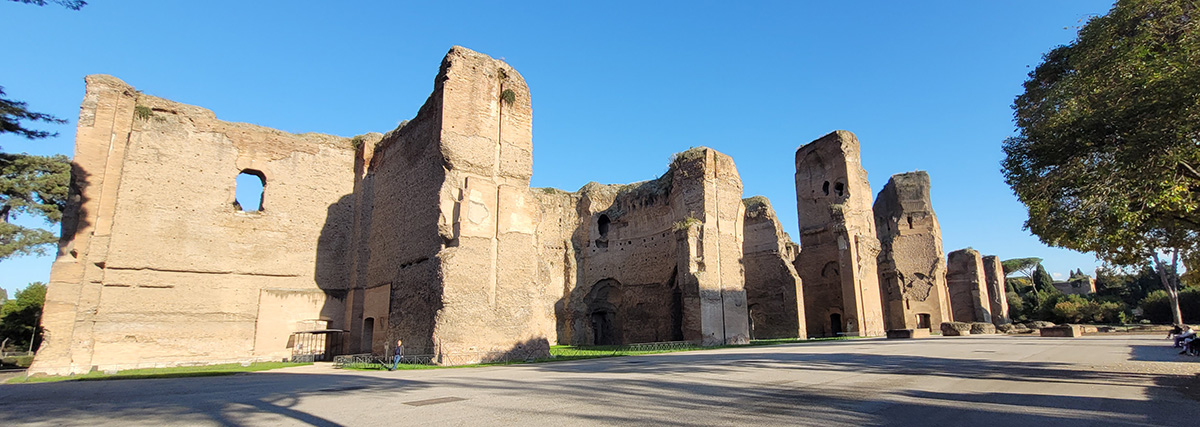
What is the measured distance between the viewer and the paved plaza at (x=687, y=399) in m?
4.85

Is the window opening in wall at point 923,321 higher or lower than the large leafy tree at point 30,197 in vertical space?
lower

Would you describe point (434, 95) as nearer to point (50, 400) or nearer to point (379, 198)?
point (379, 198)

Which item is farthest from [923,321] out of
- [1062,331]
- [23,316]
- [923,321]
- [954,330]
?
[23,316]

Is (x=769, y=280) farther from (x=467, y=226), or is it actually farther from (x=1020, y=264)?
(x=1020, y=264)

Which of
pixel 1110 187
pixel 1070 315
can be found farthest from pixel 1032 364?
pixel 1070 315

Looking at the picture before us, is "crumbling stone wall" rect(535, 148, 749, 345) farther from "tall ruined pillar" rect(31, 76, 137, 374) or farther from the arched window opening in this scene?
the arched window opening

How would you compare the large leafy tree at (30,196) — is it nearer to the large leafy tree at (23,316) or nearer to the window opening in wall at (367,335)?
the large leafy tree at (23,316)

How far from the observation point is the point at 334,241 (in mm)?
18031

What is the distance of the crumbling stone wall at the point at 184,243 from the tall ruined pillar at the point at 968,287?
35324 millimetres

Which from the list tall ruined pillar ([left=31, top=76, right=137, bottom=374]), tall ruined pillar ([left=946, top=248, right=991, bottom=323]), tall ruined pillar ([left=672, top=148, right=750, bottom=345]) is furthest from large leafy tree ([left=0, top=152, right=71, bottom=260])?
tall ruined pillar ([left=946, top=248, right=991, bottom=323])

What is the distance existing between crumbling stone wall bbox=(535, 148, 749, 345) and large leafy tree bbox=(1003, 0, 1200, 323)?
37.8ft

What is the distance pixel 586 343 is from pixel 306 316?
39.9 ft

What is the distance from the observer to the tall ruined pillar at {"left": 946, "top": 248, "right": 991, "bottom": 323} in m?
35.5

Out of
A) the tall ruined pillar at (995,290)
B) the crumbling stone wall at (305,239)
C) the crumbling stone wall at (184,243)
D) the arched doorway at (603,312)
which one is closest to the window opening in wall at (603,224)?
the arched doorway at (603,312)
